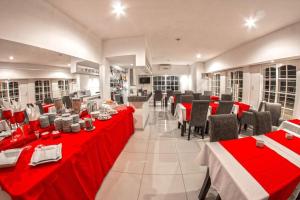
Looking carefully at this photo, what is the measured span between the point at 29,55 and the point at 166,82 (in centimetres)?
945

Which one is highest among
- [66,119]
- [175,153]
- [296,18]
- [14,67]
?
[296,18]

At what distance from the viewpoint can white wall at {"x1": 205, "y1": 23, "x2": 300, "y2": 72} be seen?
2.99 meters

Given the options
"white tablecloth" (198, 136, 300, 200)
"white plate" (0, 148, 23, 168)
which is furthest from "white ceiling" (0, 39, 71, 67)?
"white tablecloth" (198, 136, 300, 200)

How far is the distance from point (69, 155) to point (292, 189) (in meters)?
1.76

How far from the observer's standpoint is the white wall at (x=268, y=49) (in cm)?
299

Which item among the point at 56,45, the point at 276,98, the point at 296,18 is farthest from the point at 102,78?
the point at 276,98

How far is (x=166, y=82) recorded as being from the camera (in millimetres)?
10844

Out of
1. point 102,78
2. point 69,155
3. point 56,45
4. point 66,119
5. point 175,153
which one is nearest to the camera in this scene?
point 69,155

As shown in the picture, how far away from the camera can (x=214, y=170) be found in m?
1.25

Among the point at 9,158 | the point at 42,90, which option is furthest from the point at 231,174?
the point at 42,90

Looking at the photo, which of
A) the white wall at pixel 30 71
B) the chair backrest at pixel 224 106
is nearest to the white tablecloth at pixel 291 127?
the chair backrest at pixel 224 106

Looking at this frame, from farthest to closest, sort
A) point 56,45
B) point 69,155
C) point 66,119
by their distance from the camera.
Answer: point 56,45, point 66,119, point 69,155

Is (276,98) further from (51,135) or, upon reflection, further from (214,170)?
(51,135)

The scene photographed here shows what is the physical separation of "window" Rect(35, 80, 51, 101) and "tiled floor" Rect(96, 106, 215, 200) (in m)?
1.58
